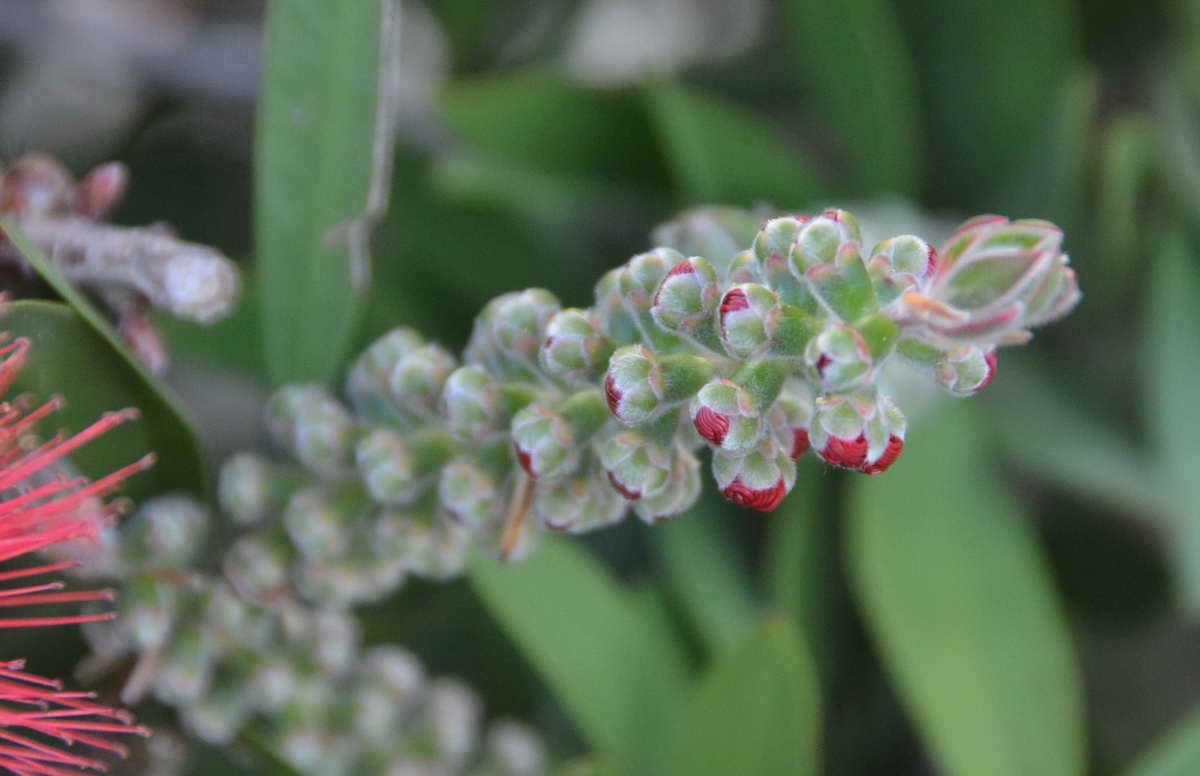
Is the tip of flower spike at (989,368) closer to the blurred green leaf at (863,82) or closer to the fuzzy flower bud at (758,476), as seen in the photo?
the fuzzy flower bud at (758,476)

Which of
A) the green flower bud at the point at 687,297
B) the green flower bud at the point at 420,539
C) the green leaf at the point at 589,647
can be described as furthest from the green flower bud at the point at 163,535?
the green flower bud at the point at 687,297

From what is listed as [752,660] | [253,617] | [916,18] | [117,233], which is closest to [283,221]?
[117,233]

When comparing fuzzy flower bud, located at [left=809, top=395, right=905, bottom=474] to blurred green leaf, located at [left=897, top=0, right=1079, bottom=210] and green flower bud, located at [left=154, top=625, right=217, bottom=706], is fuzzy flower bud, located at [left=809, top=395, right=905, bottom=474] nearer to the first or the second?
green flower bud, located at [left=154, top=625, right=217, bottom=706]

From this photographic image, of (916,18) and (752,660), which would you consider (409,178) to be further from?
(752,660)

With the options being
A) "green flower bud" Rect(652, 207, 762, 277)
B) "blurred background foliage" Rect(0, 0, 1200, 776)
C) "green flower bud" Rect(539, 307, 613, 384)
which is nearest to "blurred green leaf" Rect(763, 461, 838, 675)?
"blurred background foliage" Rect(0, 0, 1200, 776)

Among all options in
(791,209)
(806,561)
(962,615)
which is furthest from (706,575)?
(791,209)
